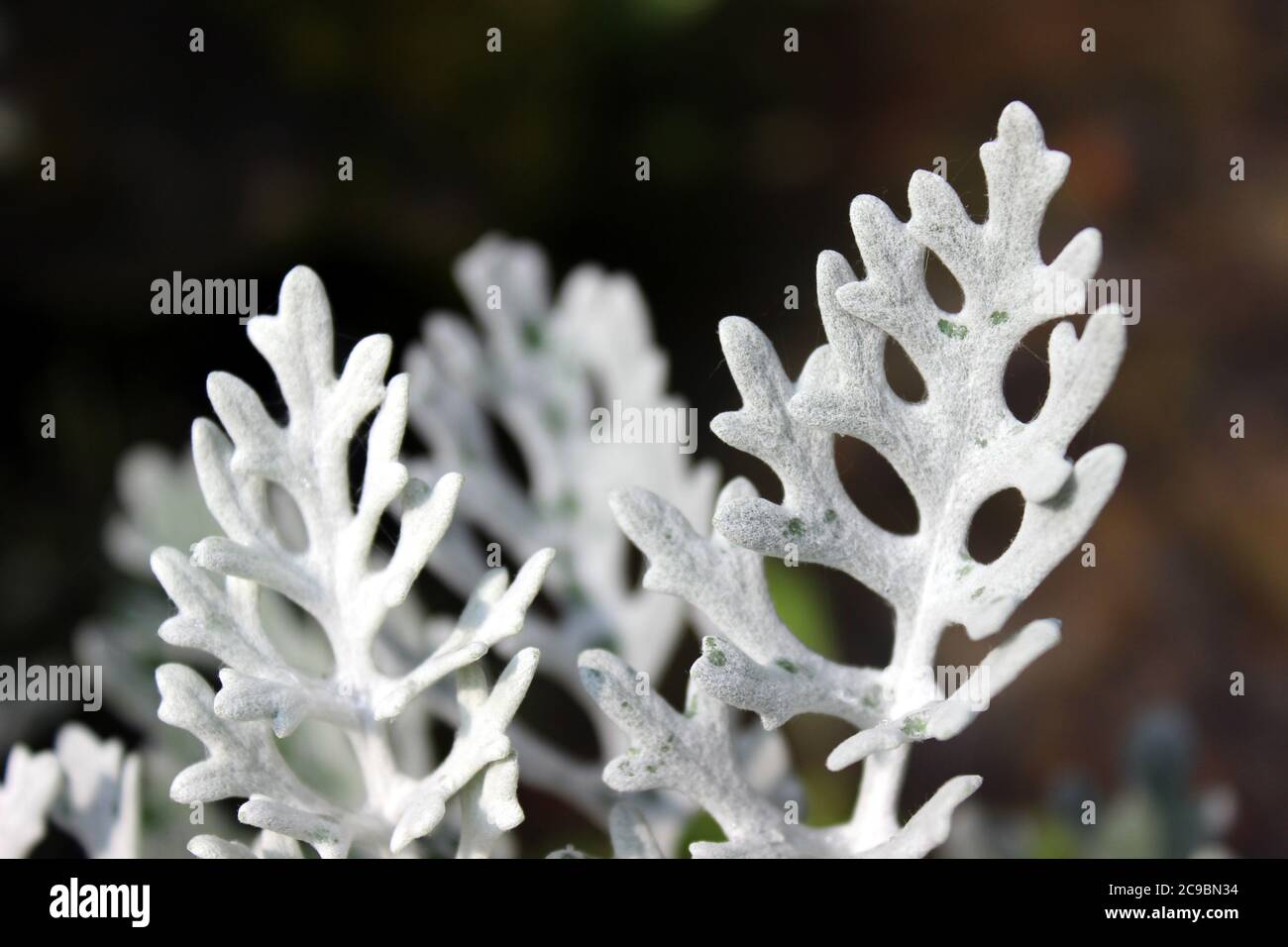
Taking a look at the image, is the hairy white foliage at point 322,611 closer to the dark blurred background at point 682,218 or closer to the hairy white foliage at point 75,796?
the hairy white foliage at point 75,796

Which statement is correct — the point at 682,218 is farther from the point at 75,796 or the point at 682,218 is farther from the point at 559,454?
the point at 75,796

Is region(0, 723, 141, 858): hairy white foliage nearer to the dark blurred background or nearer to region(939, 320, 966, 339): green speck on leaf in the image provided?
region(939, 320, 966, 339): green speck on leaf

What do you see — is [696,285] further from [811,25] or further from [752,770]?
[752,770]

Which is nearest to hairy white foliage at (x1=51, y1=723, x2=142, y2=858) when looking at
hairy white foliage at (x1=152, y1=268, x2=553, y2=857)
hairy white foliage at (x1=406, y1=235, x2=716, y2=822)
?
hairy white foliage at (x1=152, y1=268, x2=553, y2=857)

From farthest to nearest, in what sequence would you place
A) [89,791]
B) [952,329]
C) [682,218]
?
[682,218], [89,791], [952,329]

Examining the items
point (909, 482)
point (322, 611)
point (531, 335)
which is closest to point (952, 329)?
point (909, 482)

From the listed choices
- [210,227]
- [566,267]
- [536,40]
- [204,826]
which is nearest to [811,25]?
[536,40]
